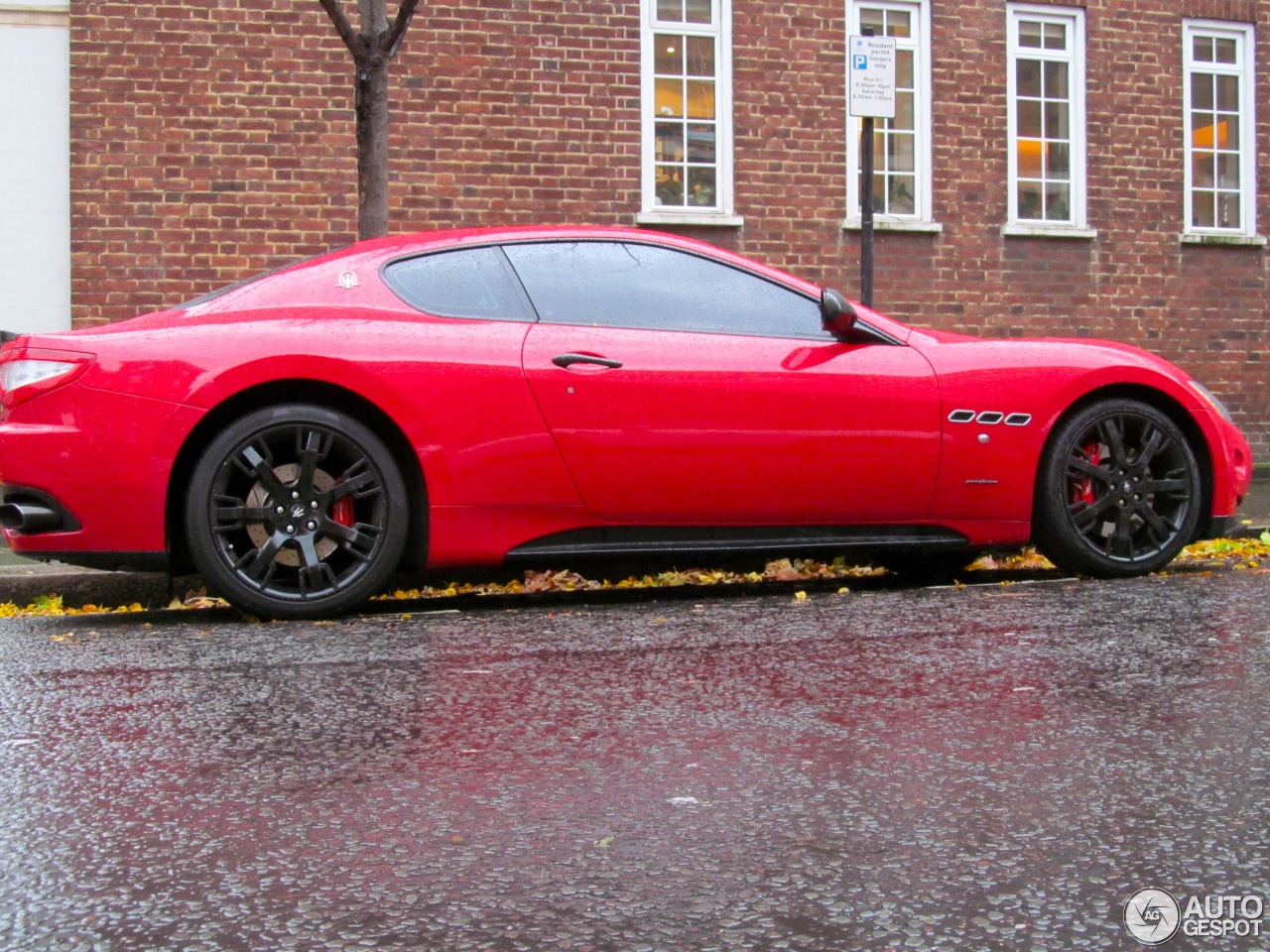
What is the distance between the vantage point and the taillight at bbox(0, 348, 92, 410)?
522 cm

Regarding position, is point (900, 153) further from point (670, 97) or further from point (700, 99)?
point (670, 97)

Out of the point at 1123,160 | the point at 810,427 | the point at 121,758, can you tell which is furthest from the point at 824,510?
the point at 1123,160

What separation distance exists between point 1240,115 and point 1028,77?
243 cm

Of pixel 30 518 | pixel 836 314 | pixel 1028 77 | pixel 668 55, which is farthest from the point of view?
pixel 1028 77

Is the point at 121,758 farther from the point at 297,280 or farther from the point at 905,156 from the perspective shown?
the point at 905,156

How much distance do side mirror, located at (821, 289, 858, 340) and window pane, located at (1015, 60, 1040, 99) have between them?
957 cm

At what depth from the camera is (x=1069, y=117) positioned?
1481 cm

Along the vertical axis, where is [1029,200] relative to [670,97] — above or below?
below

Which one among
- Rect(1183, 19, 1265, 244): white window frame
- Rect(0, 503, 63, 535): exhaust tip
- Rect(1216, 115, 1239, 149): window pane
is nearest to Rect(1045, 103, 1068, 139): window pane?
Rect(1183, 19, 1265, 244): white window frame

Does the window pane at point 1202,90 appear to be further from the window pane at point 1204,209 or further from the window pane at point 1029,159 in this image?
the window pane at point 1029,159

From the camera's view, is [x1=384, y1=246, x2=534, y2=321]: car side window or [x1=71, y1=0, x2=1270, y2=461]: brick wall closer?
[x1=384, y1=246, x2=534, y2=321]: car side window

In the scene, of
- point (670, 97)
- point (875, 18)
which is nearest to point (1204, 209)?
point (875, 18)

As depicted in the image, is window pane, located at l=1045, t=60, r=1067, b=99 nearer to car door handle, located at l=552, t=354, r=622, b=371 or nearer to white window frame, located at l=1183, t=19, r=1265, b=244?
white window frame, located at l=1183, t=19, r=1265, b=244

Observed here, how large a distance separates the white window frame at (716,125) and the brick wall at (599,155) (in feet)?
0.37
